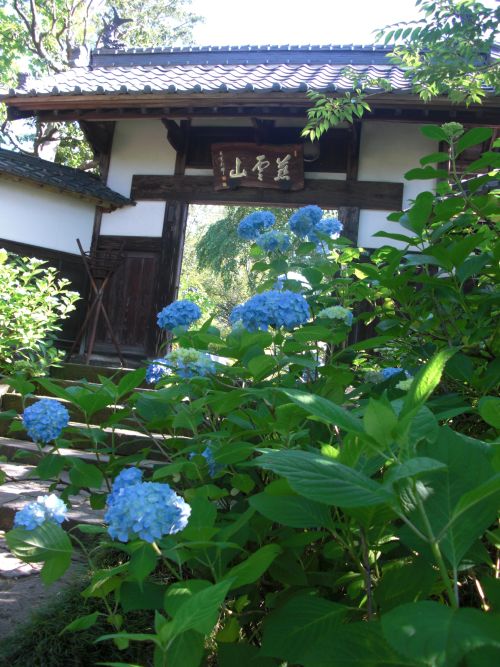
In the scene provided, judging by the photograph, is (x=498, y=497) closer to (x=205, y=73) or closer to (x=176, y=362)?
(x=176, y=362)

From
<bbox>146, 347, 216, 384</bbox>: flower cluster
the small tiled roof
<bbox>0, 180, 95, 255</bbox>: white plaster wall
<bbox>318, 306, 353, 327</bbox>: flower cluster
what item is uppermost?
the small tiled roof

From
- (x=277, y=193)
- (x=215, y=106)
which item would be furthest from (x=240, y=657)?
(x=277, y=193)

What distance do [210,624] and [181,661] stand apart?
161 mm

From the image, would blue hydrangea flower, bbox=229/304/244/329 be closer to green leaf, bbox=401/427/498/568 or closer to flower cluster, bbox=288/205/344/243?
flower cluster, bbox=288/205/344/243

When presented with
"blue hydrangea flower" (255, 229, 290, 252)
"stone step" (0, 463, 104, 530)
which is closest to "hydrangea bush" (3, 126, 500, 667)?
"blue hydrangea flower" (255, 229, 290, 252)

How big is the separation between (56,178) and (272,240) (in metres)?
5.64

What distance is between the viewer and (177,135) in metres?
6.83

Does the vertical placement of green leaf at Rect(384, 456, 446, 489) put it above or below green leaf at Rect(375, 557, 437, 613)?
above

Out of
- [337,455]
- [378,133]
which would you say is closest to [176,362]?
[337,455]

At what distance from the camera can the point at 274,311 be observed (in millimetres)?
1229

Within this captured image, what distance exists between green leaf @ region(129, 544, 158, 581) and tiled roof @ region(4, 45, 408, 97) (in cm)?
529

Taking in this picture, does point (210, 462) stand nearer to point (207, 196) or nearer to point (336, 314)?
point (336, 314)

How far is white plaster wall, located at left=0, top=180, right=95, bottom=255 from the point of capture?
6.57 meters

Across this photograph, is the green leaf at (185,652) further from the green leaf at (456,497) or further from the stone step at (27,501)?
the stone step at (27,501)
